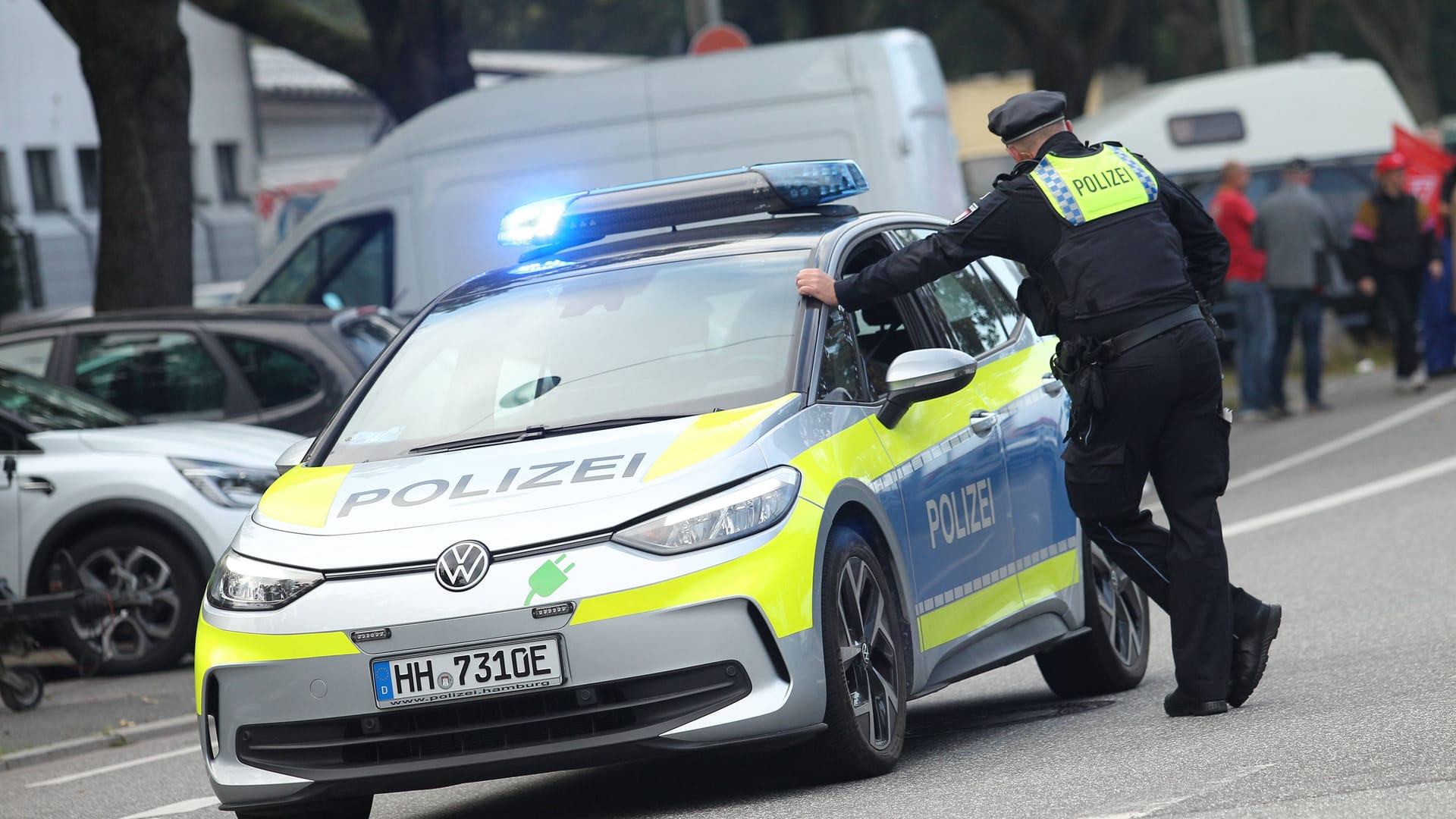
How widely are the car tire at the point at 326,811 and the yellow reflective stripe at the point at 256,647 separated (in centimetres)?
32

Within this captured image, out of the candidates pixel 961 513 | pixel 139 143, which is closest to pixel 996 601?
pixel 961 513

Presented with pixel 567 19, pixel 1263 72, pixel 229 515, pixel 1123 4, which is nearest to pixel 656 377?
pixel 229 515

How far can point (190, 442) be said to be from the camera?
11117 mm

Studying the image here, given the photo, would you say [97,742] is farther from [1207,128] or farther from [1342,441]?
[1207,128]

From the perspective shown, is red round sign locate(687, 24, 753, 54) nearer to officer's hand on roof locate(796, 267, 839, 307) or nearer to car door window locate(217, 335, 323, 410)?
car door window locate(217, 335, 323, 410)

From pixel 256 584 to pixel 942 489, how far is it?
6.55 ft

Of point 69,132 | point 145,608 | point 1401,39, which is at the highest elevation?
point 145,608

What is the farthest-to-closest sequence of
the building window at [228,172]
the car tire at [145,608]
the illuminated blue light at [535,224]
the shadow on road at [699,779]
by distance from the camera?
the building window at [228,172], the car tire at [145,608], the illuminated blue light at [535,224], the shadow on road at [699,779]

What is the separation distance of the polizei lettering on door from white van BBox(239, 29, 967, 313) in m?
7.76

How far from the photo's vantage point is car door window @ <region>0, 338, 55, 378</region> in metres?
12.6

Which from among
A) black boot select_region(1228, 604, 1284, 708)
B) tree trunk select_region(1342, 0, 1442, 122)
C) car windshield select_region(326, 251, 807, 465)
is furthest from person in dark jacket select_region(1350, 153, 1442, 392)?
tree trunk select_region(1342, 0, 1442, 122)

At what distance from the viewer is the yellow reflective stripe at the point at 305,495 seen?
5.96 metres

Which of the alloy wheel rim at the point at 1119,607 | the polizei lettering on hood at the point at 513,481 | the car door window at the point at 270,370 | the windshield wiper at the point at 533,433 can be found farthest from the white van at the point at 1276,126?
the polizei lettering on hood at the point at 513,481

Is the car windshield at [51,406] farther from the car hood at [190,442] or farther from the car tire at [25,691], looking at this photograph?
the car tire at [25,691]
